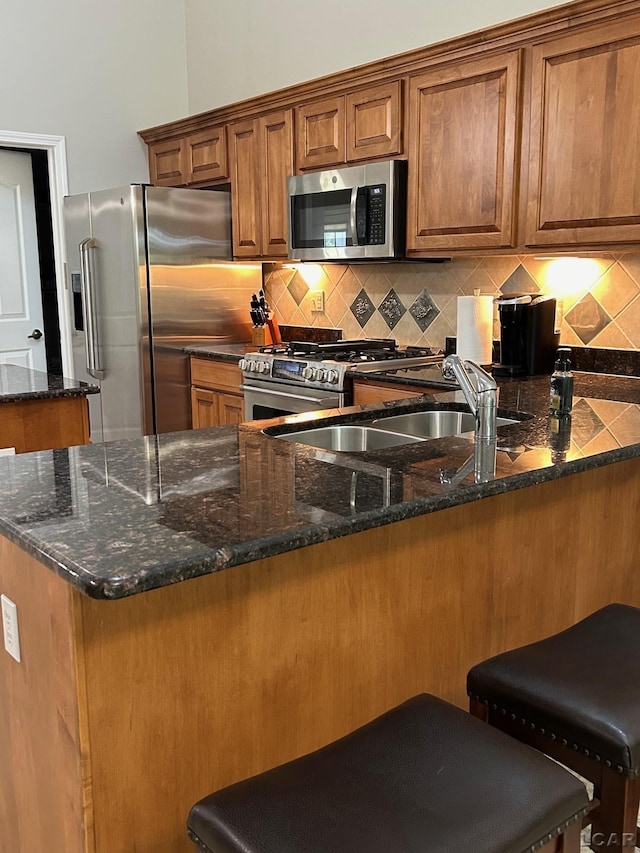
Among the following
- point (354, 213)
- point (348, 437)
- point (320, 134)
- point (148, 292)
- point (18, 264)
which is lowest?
point (348, 437)

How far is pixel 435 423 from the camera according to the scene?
8.00 feet

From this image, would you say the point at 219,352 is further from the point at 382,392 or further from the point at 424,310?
the point at 382,392

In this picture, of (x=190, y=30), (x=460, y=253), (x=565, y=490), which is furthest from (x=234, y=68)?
(x=565, y=490)

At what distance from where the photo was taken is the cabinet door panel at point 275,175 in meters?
4.08

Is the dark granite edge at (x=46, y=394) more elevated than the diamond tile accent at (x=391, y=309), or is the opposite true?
the diamond tile accent at (x=391, y=309)

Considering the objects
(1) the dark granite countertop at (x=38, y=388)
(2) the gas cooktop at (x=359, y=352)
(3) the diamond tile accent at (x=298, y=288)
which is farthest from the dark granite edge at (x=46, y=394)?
(3) the diamond tile accent at (x=298, y=288)

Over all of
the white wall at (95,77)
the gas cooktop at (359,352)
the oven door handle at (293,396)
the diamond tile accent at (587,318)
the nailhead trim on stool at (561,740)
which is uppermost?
the white wall at (95,77)

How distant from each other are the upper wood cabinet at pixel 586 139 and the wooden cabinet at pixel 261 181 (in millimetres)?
1484

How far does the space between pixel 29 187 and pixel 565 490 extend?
4.16 meters

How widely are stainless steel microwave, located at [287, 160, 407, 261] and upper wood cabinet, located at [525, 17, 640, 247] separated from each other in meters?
0.68

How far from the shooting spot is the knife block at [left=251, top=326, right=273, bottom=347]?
15.2ft

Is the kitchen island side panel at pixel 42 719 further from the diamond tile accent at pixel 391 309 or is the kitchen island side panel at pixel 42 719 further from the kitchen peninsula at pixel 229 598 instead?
the diamond tile accent at pixel 391 309

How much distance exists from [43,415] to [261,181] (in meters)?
1.96

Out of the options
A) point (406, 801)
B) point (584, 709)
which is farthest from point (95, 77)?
point (406, 801)
